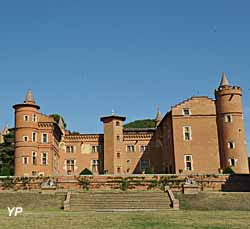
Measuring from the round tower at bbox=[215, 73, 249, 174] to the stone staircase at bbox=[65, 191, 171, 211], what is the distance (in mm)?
18444

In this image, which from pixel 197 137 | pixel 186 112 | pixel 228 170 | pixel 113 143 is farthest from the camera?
pixel 113 143

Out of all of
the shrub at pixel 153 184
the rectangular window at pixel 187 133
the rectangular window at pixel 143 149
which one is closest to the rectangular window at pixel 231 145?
the rectangular window at pixel 187 133

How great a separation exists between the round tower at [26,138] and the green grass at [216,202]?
25.1 metres

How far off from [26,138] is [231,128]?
1044 inches

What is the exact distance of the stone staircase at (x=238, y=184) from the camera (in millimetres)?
39866

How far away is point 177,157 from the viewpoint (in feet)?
160

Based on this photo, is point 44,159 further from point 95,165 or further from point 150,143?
point 150,143

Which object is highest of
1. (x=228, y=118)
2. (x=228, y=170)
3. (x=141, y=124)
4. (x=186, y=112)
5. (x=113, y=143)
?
(x=141, y=124)

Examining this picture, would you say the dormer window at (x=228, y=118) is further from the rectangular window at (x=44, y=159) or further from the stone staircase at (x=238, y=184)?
the rectangular window at (x=44, y=159)

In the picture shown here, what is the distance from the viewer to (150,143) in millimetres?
59406

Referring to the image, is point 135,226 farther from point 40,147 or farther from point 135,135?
point 135,135

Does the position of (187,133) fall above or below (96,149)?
above

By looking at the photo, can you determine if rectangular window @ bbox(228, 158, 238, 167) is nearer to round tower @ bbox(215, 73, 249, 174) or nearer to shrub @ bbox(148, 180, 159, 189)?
round tower @ bbox(215, 73, 249, 174)

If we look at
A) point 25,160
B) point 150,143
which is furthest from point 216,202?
point 150,143
